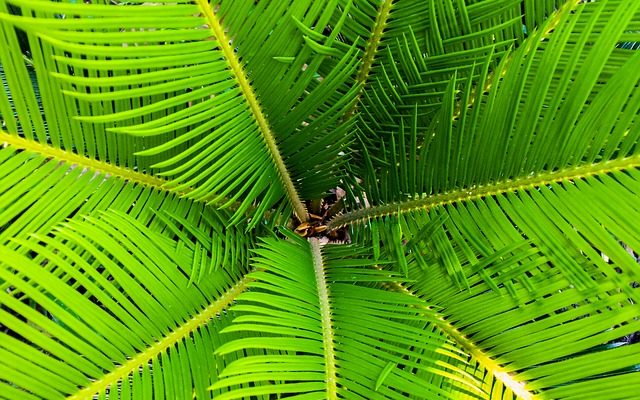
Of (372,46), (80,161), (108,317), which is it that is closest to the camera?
(108,317)

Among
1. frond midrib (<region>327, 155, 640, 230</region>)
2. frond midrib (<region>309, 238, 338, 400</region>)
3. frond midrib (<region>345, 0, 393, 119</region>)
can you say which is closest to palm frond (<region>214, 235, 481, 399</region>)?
frond midrib (<region>309, 238, 338, 400</region>)

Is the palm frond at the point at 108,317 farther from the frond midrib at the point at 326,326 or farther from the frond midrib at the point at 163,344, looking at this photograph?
the frond midrib at the point at 326,326

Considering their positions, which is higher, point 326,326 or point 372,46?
point 372,46

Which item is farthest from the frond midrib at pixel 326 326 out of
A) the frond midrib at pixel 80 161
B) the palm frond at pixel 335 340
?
the frond midrib at pixel 80 161

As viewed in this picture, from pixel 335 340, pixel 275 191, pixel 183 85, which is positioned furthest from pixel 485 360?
pixel 183 85

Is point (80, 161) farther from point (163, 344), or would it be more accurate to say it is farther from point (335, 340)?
point (335, 340)
